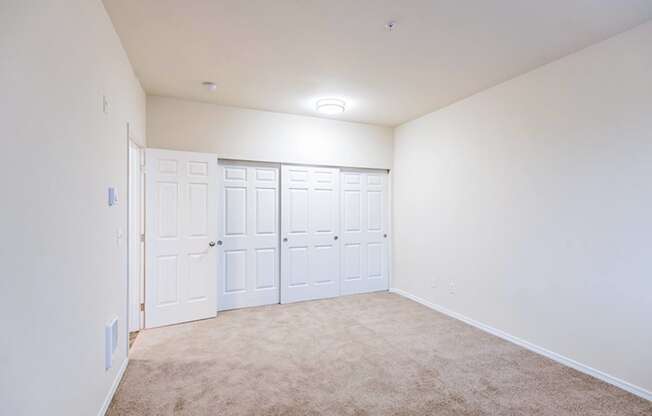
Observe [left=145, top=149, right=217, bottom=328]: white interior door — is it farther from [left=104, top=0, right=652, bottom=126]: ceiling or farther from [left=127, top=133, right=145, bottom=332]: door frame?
[left=104, top=0, right=652, bottom=126]: ceiling

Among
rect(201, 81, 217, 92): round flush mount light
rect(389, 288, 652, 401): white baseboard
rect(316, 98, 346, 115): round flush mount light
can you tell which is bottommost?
rect(389, 288, 652, 401): white baseboard

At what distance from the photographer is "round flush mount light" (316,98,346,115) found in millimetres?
3975

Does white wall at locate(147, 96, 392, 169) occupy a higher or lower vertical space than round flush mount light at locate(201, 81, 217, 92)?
lower

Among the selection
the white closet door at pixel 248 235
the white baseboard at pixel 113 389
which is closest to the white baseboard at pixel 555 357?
the white closet door at pixel 248 235

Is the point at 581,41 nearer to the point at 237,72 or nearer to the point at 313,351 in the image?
the point at 237,72

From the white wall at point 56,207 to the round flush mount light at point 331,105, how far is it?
225cm

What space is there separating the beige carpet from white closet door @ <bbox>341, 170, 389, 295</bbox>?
1.29m

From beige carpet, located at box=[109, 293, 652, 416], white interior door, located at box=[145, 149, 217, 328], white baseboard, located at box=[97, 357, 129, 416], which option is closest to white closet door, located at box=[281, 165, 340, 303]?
beige carpet, located at box=[109, 293, 652, 416]

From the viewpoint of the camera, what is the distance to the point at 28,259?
4.08ft

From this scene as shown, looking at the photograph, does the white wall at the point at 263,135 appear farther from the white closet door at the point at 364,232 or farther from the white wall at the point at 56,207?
the white wall at the point at 56,207

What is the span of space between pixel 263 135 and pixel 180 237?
1741mm

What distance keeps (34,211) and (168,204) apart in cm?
261

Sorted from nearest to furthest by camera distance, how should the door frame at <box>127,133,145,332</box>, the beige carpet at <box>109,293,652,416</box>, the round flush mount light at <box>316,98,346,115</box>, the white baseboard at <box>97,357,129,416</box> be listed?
the white baseboard at <box>97,357,129,416</box>
the beige carpet at <box>109,293,652,416</box>
the door frame at <box>127,133,145,332</box>
the round flush mount light at <box>316,98,346,115</box>

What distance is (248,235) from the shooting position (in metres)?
4.46
